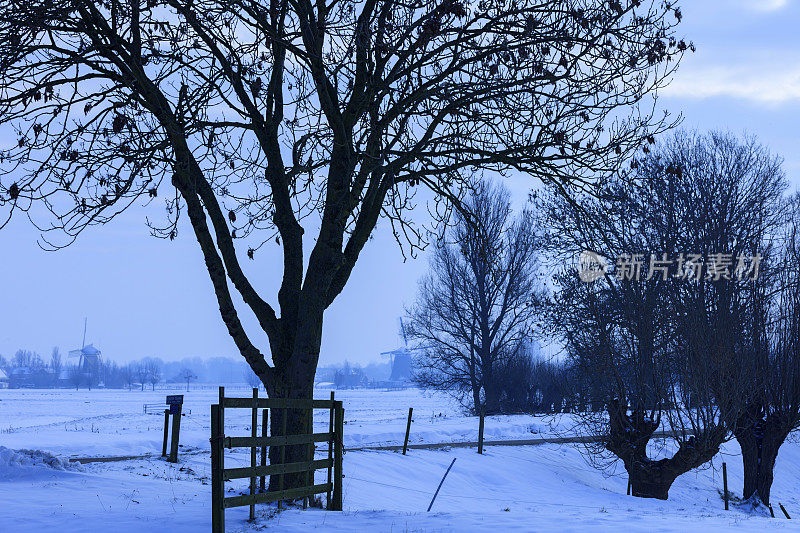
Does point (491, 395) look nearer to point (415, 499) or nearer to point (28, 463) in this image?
point (415, 499)

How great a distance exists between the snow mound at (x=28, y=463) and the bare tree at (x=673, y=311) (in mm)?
11629

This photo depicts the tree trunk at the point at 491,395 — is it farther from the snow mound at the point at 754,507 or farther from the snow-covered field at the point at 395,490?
the snow mound at the point at 754,507

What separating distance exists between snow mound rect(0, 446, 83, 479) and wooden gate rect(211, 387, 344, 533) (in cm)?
625

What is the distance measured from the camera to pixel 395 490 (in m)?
18.3

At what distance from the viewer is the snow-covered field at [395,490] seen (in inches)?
399

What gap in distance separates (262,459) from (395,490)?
8500mm

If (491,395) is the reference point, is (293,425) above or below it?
above

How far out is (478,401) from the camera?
44594 mm

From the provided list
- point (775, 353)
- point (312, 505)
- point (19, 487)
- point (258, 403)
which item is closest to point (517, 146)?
point (258, 403)

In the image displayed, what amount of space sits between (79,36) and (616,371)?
1514 centimetres

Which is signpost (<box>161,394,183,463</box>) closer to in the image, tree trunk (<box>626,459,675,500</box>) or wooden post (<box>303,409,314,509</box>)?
wooden post (<box>303,409,314,509</box>)

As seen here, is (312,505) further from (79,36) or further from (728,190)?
(728,190)

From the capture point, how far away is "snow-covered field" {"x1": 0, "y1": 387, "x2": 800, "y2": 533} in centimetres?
1013

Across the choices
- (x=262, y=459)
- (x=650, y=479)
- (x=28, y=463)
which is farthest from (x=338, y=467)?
(x=650, y=479)
